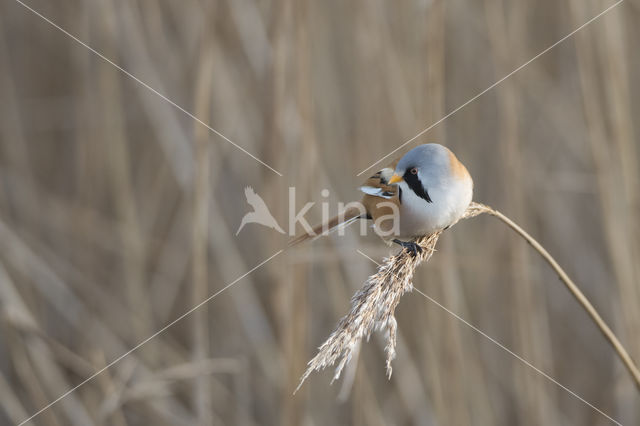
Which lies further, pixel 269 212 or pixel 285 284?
pixel 269 212

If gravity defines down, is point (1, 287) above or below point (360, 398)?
above

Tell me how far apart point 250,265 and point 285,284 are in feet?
2.36

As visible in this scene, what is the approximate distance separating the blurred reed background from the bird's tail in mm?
169

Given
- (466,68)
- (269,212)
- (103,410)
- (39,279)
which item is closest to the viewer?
(103,410)

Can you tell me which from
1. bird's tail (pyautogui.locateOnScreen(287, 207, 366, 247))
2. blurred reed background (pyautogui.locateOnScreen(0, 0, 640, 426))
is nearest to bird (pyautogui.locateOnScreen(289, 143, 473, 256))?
bird's tail (pyautogui.locateOnScreen(287, 207, 366, 247))

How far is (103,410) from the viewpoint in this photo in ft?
5.08

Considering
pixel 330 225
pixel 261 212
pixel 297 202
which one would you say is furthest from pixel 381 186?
pixel 261 212

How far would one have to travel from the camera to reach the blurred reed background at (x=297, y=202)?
1694 millimetres

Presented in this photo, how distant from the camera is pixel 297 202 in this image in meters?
1.62

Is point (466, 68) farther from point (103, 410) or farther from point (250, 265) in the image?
point (103, 410)

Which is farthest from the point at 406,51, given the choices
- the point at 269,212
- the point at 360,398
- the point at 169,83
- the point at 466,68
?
the point at 360,398

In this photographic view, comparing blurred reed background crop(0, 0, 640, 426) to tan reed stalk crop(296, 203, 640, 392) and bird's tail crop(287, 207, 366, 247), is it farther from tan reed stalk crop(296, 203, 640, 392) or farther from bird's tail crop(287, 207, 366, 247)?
tan reed stalk crop(296, 203, 640, 392)

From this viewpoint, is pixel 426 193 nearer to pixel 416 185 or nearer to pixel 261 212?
pixel 416 185

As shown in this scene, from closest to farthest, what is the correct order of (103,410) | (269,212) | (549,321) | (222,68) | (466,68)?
(103,410) < (269,212) < (222,68) < (466,68) < (549,321)
